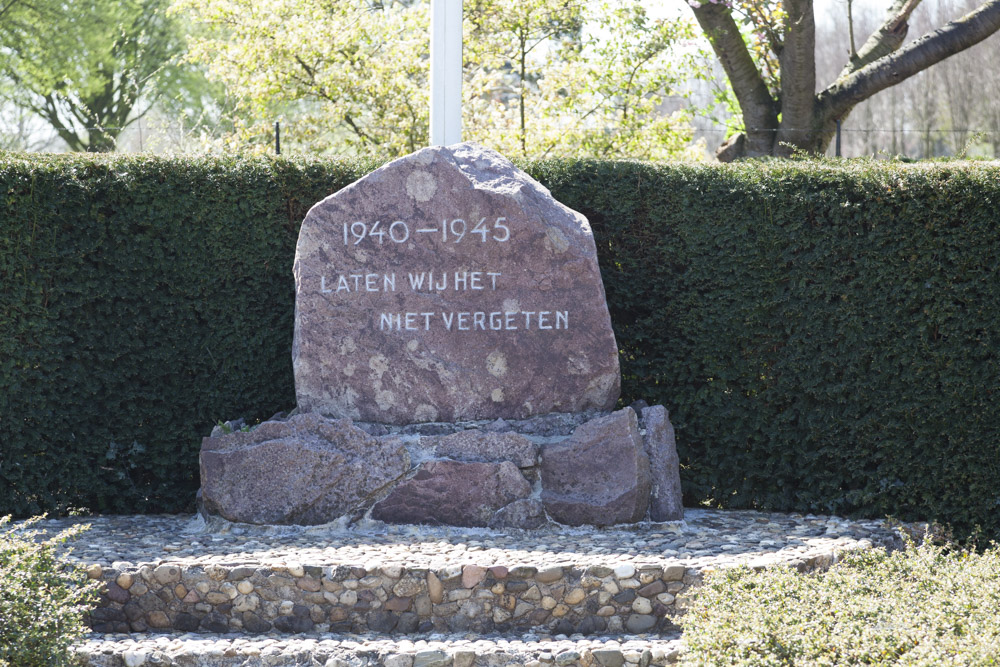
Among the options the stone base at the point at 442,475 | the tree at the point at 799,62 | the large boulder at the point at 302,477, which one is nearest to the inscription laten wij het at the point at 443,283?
the stone base at the point at 442,475

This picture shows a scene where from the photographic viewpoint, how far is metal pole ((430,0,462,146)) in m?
7.39

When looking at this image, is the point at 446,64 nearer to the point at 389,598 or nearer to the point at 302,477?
the point at 302,477

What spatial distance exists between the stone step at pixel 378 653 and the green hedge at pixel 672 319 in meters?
2.20

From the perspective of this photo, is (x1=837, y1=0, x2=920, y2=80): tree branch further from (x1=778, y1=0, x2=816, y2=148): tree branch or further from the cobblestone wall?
the cobblestone wall

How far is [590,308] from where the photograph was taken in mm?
6008

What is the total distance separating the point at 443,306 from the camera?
606 cm

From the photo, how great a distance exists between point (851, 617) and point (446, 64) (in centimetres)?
522

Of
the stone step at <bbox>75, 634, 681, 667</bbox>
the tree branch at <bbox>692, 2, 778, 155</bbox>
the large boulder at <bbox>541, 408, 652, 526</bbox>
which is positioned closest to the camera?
the stone step at <bbox>75, 634, 681, 667</bbox>

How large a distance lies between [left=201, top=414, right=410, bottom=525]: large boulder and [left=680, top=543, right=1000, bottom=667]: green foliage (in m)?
2.16

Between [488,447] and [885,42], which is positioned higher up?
[885,42]

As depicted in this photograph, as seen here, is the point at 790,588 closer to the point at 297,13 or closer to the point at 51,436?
the point at 51,436

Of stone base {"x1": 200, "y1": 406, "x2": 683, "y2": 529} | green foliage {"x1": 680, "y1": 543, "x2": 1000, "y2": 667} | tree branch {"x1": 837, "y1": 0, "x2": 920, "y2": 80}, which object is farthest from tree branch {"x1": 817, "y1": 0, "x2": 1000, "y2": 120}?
green foliage {"x1": 680, "y1": 543, "x2": 1000, "y2": 667}

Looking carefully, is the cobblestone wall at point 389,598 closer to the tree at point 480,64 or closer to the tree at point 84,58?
the tree at point 480,64

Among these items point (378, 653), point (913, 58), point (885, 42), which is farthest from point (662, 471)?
point (885, 42)
